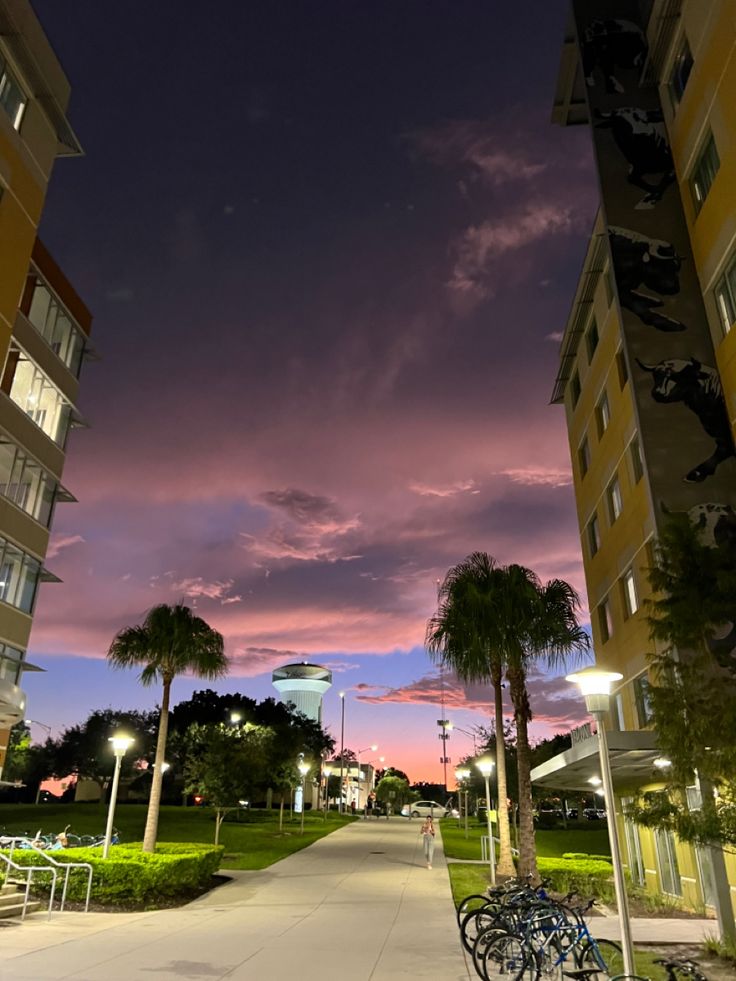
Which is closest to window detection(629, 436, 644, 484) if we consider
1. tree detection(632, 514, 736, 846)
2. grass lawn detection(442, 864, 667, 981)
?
tree detection(632, 514, 736, 846)

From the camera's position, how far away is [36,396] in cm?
2986

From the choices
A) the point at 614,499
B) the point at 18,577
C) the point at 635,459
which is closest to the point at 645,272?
the point at 635,459

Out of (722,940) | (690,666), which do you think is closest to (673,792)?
(690,666)

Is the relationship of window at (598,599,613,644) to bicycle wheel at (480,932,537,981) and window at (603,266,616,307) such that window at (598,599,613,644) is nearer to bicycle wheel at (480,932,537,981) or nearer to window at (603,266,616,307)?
window at (603,266,616,307)

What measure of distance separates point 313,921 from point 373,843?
82.5 feet

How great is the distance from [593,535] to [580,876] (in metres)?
12.4

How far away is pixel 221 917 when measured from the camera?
57.7 ft

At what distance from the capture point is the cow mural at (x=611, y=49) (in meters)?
25.2

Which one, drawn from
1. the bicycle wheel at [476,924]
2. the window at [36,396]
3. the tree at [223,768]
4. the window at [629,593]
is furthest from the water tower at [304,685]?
the bicycle wheel at [476,924]

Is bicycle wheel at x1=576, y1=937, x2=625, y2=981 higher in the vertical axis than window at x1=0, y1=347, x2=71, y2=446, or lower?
lower

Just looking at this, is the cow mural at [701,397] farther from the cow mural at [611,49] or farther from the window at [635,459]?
the cow mural at [611,49]

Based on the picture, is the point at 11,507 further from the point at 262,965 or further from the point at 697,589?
the point at 697,589

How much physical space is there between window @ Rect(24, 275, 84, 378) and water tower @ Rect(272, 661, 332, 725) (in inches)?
4446

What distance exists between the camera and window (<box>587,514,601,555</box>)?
29672 millimetres
